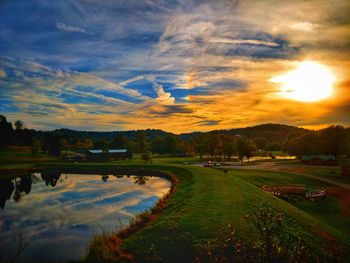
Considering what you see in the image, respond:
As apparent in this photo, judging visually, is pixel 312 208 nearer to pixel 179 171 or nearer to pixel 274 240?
pixel 274 240

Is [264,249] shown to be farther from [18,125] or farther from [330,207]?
[18,125]

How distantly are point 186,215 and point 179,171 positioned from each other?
43529mm

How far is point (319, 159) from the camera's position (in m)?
90.2

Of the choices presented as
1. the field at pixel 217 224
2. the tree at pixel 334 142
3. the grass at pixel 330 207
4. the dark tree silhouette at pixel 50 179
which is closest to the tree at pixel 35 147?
the dark tree silhouette at pixel 50 179

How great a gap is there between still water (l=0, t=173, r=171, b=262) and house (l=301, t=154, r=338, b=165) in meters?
56.2

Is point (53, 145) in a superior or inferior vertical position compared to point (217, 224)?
superior

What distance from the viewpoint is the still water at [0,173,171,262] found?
21.8 m

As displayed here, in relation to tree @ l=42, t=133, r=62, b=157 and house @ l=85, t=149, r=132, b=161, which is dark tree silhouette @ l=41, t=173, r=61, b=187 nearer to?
house @ l=85, t=149, r=132, b=161

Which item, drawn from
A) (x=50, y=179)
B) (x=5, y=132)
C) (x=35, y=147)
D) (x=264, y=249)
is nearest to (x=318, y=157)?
(x=50, y=179)

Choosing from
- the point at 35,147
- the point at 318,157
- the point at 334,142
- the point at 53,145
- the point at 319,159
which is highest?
the point at 53,145

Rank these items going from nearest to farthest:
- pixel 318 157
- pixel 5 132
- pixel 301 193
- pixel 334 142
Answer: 1. pixel 301 193
2. pixel 334 142
3. pixel 318 157
4. pixel 5 132

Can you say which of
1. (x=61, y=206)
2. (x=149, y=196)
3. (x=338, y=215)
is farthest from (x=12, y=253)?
(x=338, y=215)

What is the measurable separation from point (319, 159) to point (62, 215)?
79.5 m

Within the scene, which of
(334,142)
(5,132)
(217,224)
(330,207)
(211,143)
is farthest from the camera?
(5,132)
